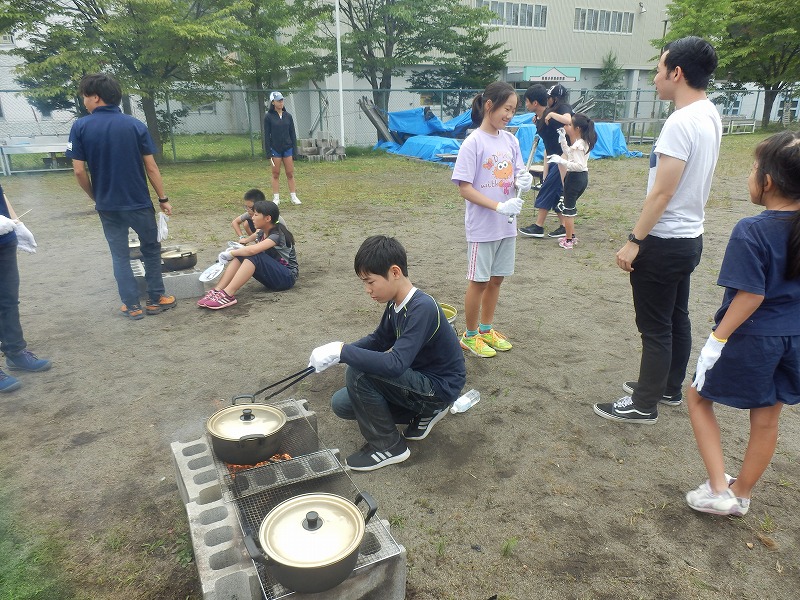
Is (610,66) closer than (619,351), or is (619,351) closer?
(619,351)

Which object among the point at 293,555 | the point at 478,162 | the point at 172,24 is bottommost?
the point at 293,555

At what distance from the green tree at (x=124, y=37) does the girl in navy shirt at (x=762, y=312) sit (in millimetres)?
14997

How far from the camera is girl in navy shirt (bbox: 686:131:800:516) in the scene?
6.88ft

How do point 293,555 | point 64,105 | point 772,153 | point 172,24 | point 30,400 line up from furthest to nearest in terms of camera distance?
point 64,105, point 172,24, point 30,400, point 772,153, point 293,555

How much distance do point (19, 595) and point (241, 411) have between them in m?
1.07

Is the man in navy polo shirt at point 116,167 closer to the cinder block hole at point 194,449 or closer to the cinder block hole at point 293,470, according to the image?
the cinder block hole at point 194,449

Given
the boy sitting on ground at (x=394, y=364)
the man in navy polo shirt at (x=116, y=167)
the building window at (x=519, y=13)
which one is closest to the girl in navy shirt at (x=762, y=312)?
the boy sitting on ground at (x=394, y=364)

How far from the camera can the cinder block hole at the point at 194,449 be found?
8.58 ft

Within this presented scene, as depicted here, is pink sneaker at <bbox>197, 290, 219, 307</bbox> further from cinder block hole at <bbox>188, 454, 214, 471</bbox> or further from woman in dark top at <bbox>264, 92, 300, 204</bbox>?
woman in dark top at <bbox>264, 92, 300, 204</bbox>

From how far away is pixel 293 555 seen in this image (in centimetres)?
183

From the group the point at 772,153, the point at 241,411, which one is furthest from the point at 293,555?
the point at 772,153

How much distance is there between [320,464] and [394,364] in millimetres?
571

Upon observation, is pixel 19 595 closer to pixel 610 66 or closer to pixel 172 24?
pixel 172 24

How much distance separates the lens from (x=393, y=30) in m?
22.6
